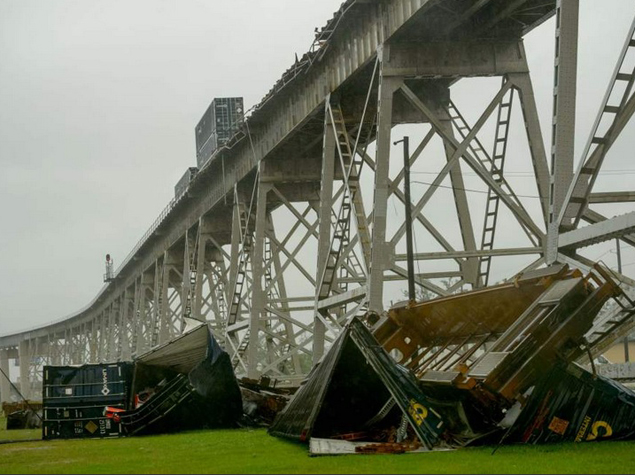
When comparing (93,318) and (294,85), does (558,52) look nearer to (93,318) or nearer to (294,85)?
(294,85)

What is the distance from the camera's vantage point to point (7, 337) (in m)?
134

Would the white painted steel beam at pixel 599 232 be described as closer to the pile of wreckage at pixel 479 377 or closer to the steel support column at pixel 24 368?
the pile of wreckage at pixel 479 377

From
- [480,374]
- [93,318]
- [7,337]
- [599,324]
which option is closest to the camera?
[480,374]

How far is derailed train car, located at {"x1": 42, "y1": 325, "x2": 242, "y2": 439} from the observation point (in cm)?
2373

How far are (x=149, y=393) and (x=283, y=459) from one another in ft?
44.9

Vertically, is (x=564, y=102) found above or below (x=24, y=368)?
below

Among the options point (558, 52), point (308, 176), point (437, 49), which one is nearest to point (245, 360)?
point (308, 176)

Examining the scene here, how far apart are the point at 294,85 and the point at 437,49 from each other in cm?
928

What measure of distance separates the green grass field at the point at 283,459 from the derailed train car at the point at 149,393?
4135mm

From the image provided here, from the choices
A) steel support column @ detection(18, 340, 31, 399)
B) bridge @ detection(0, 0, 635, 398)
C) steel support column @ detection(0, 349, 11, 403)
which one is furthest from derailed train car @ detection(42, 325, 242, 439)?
steel support column @ detection(0, 349, 11, 403)

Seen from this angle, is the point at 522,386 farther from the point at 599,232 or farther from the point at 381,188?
the point at 381,188

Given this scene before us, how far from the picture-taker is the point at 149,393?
27.0 meters

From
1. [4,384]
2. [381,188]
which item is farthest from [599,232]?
[4,384]

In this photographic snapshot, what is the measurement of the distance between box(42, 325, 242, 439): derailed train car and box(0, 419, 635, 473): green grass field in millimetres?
4135
